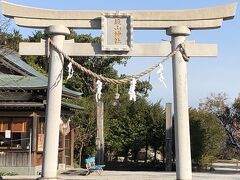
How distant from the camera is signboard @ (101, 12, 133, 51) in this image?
13695 millimetres

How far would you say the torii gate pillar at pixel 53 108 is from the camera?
13.5 m

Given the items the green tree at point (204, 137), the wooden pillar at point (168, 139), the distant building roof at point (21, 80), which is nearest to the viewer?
the distant building roof at point (21, 80)

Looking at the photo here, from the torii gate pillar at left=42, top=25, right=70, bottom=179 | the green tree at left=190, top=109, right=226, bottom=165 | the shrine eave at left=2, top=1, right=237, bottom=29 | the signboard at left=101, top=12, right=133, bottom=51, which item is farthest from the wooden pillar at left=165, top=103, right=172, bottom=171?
the torii gate pillar at left=42, top=25, right=70, bottom=179

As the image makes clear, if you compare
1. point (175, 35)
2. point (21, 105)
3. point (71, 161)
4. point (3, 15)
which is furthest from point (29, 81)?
point (175, 35)

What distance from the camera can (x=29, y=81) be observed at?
2306 cm

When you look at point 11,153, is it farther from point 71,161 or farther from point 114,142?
point 114,142

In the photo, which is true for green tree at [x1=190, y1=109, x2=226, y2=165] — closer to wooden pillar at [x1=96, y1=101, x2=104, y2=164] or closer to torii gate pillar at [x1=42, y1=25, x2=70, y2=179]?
wooden pillar at [x1=96, y1=101, x2=104, y2=164]

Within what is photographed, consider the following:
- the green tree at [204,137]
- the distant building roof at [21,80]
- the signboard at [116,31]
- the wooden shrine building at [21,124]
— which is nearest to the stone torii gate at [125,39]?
the signboard at [116,31]

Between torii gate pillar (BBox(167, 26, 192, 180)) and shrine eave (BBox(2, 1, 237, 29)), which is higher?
shrine eave (BBox(2, 1, 237, 29))

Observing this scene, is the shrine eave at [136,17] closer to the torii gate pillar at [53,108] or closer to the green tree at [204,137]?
the torii gate pillar at [53,108]

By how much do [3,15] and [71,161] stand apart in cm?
1565

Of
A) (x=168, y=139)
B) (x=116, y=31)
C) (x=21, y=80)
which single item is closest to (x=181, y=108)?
(x=116, y=31)

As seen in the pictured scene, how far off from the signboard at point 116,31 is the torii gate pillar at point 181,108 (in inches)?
50.3

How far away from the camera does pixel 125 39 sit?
13.8m
